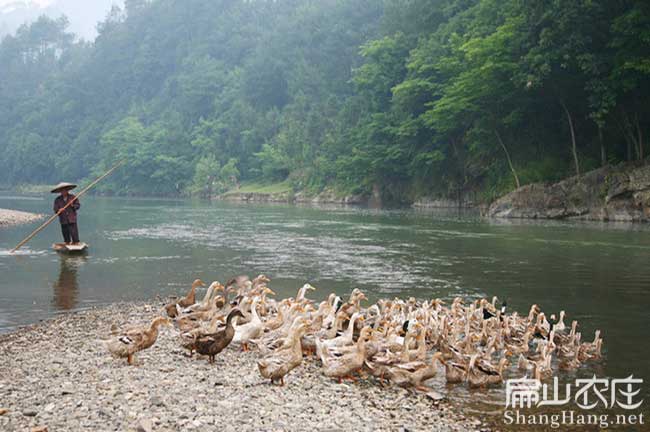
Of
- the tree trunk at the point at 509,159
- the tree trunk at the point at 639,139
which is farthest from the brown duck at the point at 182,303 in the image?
the tree trunk at the point at 509,159

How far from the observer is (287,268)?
22.4m

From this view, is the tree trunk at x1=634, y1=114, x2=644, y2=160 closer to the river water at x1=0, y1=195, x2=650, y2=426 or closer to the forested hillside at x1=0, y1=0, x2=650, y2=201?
the forested hillside at x1=0, y1=0, x2=650, y2=201

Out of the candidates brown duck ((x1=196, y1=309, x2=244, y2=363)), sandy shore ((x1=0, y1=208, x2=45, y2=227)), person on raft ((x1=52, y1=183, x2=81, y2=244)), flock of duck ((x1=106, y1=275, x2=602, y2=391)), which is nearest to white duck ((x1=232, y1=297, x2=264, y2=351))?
flock of duck ((x1=106, y1=275, x2=602, y2=391))

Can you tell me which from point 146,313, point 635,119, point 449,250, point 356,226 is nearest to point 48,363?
point 146,313

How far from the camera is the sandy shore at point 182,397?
7.25 meters

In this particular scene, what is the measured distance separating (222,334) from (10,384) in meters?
3.13

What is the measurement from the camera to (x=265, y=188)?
9619 centimetres

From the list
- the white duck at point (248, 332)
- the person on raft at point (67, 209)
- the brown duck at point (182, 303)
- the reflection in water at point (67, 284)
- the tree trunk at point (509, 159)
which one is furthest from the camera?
the tree trunk at point (509, 159)

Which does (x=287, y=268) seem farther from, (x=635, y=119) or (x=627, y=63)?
(x=635, y=119)

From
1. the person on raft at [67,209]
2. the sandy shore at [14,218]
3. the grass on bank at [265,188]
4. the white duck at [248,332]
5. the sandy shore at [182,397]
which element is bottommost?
the sandy shore at [182,397]

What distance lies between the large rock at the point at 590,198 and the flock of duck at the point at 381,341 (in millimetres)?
30217

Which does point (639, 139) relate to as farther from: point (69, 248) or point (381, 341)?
point (381, 341)

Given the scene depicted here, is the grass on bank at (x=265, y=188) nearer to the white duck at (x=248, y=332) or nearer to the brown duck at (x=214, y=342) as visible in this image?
the white duck at (x=248, y=332)

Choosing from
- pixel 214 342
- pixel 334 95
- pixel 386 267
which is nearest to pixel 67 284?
pixel 214 342
